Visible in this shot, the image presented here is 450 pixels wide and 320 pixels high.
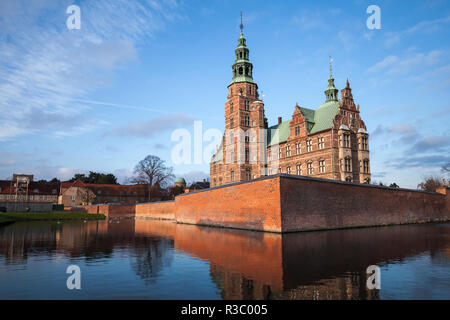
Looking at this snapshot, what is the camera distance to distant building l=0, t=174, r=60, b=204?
7481cm

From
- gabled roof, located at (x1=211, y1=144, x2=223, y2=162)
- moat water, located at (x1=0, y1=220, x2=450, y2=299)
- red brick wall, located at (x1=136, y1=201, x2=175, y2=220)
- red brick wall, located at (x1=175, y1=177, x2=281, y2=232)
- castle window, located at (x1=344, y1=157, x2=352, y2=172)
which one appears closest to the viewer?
moat water, located at (x1=0, y1=220, x2=450, y2=299)

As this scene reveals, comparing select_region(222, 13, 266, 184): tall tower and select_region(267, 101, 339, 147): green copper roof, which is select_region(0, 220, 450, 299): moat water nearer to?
select_region(267, 101, 339, 147): green copper roof

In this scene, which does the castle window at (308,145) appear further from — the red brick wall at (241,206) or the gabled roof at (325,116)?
the red brick wall at (241,206)

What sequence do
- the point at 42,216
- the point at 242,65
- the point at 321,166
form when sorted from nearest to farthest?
the point at 321,166
the point at 42,216
the point at 242,65

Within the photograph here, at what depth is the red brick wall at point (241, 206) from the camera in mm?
21938

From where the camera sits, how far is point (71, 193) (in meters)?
76.4

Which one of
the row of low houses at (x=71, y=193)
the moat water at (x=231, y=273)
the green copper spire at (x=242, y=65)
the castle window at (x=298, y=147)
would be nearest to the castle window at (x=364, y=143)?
the castle window at (x=298, y=147)

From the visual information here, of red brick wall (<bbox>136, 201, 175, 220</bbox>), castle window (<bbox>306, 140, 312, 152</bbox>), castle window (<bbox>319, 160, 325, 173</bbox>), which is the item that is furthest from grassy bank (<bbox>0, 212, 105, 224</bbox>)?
castle window (<bbox>319, 160, 325, 173</bbox>)

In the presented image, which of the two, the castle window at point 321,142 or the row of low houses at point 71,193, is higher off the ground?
the castle window at point 321,142

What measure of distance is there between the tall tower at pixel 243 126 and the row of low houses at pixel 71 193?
27558mm

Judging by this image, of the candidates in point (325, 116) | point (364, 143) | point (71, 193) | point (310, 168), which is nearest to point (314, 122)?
point (325, 116)

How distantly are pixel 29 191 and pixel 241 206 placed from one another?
3040 inches

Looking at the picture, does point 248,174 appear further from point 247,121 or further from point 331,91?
point 331,91
